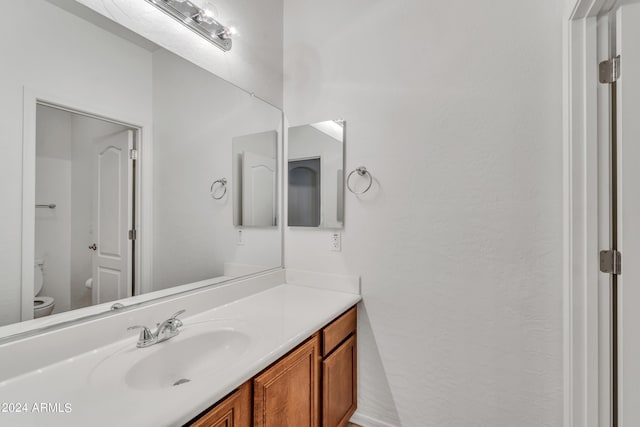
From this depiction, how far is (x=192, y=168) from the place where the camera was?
4.49 feet

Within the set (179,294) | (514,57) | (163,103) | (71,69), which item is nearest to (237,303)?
(179,294)

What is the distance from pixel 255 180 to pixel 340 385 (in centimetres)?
121

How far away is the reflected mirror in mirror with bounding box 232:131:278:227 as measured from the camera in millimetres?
1654

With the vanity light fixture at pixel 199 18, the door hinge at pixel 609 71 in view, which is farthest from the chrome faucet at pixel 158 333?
the door hinge at pixel 609 71

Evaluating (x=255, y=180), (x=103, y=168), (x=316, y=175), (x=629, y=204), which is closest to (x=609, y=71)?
(x=629, y=204)

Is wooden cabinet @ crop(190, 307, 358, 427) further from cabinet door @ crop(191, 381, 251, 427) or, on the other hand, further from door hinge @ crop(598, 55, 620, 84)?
door hinge @ crop(598, 55, 620, 84)

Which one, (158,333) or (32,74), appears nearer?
(32,74)

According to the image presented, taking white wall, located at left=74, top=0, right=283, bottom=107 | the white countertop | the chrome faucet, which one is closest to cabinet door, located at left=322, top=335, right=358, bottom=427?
the white countertop

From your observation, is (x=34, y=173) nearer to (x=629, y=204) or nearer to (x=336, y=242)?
(x=336, y=242)

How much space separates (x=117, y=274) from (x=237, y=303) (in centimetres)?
58

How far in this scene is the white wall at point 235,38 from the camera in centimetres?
113

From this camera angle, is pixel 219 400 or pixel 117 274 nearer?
pixel 219 400

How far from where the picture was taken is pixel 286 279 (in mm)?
1928

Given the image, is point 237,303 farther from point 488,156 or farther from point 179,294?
point 488,156
